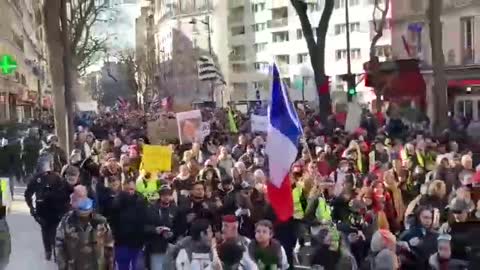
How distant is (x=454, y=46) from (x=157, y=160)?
109ft

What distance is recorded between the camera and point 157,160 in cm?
1573

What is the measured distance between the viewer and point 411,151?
1719 cm

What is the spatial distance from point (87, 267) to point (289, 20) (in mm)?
81807

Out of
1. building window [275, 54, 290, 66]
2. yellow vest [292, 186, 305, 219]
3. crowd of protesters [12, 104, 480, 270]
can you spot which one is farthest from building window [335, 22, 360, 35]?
yellow vest [292, 186, 305, 219]

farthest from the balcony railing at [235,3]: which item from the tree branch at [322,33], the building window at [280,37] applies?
the tree branch at [322,33]

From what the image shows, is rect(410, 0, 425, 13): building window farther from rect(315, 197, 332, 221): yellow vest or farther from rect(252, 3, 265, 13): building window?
rect(252, 3, 265, 13): building window

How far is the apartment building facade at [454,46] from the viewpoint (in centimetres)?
4447

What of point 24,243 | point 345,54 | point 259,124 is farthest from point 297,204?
point 345,54

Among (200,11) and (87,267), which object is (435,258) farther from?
(200,11)

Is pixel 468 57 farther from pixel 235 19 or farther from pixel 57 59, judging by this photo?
pixel 235 19

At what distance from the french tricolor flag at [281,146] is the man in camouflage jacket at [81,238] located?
79.2 inches

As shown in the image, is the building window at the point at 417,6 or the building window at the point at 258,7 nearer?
the building window at the point at 417,6

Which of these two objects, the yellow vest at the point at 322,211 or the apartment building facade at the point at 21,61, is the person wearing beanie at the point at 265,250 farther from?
the apartment building facade at the point at 21,61

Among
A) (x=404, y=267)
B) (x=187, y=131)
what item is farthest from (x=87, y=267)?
(x=187, y=131)
